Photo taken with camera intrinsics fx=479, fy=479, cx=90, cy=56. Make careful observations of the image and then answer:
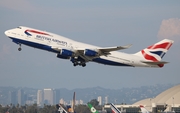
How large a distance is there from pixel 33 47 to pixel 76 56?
7411 millimetres

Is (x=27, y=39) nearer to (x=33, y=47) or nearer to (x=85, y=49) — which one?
(x=33, y=47)

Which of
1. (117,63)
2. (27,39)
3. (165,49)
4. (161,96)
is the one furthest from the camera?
(161,96)

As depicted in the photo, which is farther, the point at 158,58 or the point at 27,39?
the point at 158,58

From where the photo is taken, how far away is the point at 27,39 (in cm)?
7569

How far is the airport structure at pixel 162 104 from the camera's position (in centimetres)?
13468

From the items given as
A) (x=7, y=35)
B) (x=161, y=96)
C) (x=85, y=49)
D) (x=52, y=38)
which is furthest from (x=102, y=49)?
(x=161, y=96)

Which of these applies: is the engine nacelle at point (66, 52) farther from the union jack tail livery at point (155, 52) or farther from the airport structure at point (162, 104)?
the airport structure at point (162, 104)

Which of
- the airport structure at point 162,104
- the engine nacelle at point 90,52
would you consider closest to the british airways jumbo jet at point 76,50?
the engine nacelle at point 90,52

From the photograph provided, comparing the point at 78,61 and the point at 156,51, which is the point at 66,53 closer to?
the point at 78,61

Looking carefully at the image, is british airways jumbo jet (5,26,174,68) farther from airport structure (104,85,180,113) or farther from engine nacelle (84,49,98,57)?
airport structure (104,85,180,113)

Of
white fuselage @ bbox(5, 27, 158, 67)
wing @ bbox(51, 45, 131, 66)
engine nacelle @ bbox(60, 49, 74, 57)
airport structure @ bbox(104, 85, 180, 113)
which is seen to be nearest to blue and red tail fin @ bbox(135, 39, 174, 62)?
white fuselage @ bbox(5, 27, 158, 67)

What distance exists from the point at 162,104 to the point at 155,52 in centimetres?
5917

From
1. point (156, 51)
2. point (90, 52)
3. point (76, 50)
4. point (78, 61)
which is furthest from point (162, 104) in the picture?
point (76, 50)

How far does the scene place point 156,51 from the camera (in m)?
86.8
